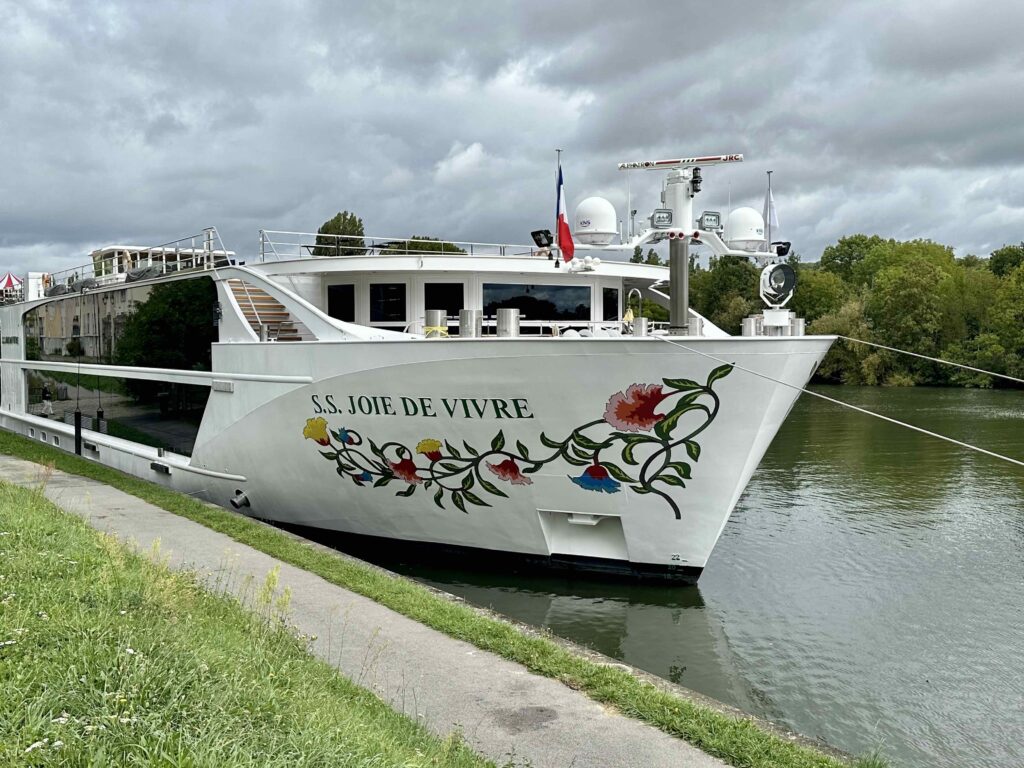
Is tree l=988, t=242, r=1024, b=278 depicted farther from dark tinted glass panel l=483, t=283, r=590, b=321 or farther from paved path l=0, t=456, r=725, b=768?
paved path l=0, t=456, r=725, b=768

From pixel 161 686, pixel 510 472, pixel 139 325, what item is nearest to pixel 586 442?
pixel 510 472

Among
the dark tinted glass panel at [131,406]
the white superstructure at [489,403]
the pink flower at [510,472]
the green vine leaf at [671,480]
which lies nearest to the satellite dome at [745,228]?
the white superstructure at [489,403]

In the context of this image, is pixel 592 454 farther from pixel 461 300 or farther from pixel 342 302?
pixel 342 302

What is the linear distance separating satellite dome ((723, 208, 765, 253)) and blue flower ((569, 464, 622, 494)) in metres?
3.41

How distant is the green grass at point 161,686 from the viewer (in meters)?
3.18

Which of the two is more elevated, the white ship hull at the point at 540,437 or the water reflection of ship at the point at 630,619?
the white ship hull at the point at 540,437

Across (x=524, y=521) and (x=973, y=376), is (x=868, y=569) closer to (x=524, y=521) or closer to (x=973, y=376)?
(x=524, y=521)

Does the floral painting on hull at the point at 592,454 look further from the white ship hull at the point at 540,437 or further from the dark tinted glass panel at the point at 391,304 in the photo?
the dark tinted glass panel at the point at 391,304

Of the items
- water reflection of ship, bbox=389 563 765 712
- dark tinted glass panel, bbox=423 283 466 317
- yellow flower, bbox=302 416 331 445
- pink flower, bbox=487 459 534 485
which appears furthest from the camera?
dark tinted glass panel, bbox=423 283 466 317

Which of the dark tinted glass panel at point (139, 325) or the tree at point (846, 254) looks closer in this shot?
the dark tinted glass panel at point (139, 325)

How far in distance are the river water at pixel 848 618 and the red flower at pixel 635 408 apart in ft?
6.88

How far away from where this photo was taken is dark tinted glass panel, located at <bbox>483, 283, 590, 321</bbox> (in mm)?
12062

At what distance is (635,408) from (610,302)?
13.3ft

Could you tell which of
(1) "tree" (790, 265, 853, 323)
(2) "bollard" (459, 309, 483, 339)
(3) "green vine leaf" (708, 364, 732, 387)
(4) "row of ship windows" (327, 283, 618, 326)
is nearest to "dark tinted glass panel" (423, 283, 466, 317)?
(4) "row of ship windows" (327, 283, 618, 326)
